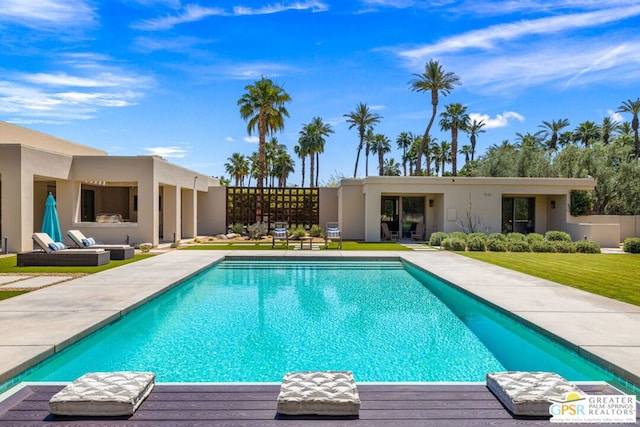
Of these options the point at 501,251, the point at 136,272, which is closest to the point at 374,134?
the point at 501,251

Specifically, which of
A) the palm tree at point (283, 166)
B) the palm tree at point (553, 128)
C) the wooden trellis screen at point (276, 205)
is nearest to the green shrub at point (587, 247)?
the wooden trellis screen at point (276, 205)

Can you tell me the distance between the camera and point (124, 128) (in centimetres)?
2792

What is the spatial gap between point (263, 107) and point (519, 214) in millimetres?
14325

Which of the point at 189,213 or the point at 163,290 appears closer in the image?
the point at 163,290

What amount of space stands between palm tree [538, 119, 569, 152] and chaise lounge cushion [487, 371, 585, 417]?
45.8 m

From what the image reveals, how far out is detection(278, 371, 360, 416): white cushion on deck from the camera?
11.1 ft

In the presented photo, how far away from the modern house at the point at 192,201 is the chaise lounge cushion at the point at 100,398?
48.3ft

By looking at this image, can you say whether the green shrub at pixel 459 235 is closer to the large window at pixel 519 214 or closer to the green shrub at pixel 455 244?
the green shrub at pixel 455 244

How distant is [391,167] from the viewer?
237ft

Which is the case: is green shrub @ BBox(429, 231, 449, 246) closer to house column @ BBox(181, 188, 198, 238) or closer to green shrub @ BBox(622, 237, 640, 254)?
green shrub @ BBox(622, 237, 640, 254)

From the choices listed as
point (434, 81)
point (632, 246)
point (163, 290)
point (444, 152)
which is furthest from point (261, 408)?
point (444, 152)

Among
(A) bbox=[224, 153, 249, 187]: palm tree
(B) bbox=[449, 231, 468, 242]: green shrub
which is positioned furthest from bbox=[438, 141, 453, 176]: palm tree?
(B) bbox=[449, 231, 468, 242]: green shrub

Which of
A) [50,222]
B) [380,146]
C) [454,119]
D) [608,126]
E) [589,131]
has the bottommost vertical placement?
[50,222]

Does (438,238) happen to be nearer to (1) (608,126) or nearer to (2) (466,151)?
(1) (608,126)
